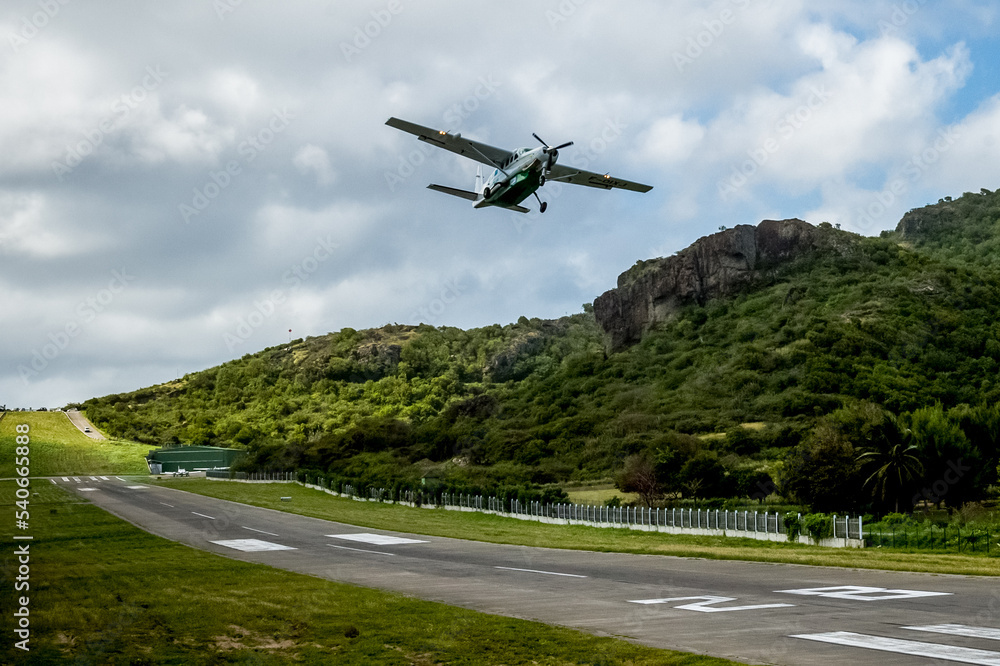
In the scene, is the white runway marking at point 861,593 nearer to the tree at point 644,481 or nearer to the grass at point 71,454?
the tree at point 644,481

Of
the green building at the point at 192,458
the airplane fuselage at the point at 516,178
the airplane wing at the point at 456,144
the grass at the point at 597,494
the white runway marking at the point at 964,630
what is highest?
the airplane wing at the point at 456,144

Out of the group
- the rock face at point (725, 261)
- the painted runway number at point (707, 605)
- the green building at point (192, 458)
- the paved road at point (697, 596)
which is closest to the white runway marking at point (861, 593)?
the paved road at point (697, 596)

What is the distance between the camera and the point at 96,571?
28.2m

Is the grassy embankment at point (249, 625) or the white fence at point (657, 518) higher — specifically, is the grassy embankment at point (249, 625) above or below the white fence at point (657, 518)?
above

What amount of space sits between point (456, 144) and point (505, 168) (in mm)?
2300

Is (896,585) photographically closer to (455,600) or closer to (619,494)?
(455,600)

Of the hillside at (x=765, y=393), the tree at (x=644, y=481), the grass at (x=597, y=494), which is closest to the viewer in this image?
the hillside at (x=765, y=393)

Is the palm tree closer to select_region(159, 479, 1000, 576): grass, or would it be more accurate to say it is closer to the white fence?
the white fence

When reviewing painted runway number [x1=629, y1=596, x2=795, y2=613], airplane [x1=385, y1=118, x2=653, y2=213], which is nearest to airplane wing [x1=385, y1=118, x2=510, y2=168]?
airplane [x1=385, y1=118, x2=653, y2=213]

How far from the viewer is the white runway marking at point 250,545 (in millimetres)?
38375

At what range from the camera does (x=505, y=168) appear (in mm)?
38281

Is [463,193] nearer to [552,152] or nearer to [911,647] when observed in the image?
[552,152]

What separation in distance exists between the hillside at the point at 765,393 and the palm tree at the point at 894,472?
0.23 meters

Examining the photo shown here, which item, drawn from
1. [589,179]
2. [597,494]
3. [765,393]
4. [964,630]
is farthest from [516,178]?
[765,393]
